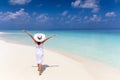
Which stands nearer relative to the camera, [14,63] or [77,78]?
[77,78]

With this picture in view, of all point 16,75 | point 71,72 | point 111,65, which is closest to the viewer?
point 16,75

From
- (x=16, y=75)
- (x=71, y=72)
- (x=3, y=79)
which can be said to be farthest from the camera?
(x=71, y=72)

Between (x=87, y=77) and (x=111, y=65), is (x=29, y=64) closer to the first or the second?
(x=87, y=77)

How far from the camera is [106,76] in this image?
24.0ft

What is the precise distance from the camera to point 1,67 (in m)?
7.79

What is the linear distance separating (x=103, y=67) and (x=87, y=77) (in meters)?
2.07

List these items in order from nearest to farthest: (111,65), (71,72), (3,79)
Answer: (3,79) < (71,72) < (111,65)

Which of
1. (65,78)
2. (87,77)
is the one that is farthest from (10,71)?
(87,77)

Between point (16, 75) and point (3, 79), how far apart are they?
1.87ft

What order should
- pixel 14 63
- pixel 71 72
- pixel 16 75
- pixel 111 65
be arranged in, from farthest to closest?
1. pixel 111 65
2. pixel 14 63
3. pixel 71 72
4. pixel 16 75

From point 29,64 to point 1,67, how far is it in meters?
1.28

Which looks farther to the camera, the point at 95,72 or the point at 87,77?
the point at 95,72

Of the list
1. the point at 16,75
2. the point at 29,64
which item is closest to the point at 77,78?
the point at 16,75

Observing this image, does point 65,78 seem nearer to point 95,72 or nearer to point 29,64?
point 95,72
